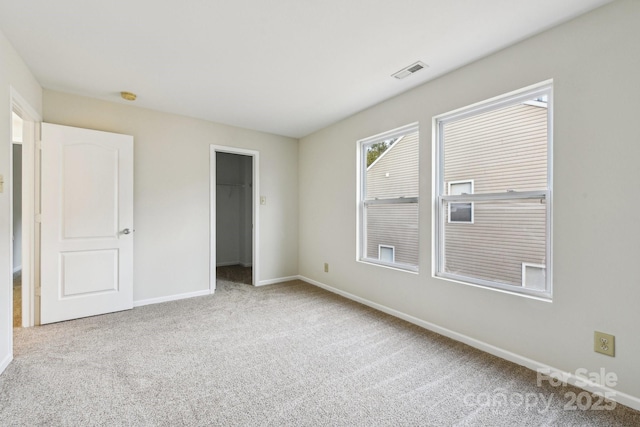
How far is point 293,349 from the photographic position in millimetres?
2412

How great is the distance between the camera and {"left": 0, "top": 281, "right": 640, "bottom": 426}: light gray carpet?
1615 millimetres

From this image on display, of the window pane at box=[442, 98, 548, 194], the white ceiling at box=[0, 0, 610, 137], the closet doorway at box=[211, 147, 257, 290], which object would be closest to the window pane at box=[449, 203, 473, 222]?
the window pane at box=[442, 98, 548, 194]

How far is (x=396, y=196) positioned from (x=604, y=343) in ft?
6.62

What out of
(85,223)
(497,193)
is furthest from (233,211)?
Result: (497,193)

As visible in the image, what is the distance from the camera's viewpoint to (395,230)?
331 centimetres

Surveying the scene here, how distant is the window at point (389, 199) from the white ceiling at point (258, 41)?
23.2 inches

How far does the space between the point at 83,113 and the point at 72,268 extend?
169 cm

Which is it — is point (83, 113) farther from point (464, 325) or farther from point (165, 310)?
point (464, 325)

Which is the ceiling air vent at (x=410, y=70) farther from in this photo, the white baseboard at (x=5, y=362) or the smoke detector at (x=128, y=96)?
the white baseboard at (x=5, y=362)

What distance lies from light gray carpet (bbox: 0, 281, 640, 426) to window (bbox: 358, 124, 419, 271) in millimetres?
780

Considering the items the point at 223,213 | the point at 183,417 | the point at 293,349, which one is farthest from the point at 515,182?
the point at 223,213

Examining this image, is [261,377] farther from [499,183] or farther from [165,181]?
[165,181]

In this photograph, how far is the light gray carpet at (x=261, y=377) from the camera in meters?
1.62

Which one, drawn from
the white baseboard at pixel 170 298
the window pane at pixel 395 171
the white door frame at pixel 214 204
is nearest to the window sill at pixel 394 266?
the window pane at pixel 395 171
